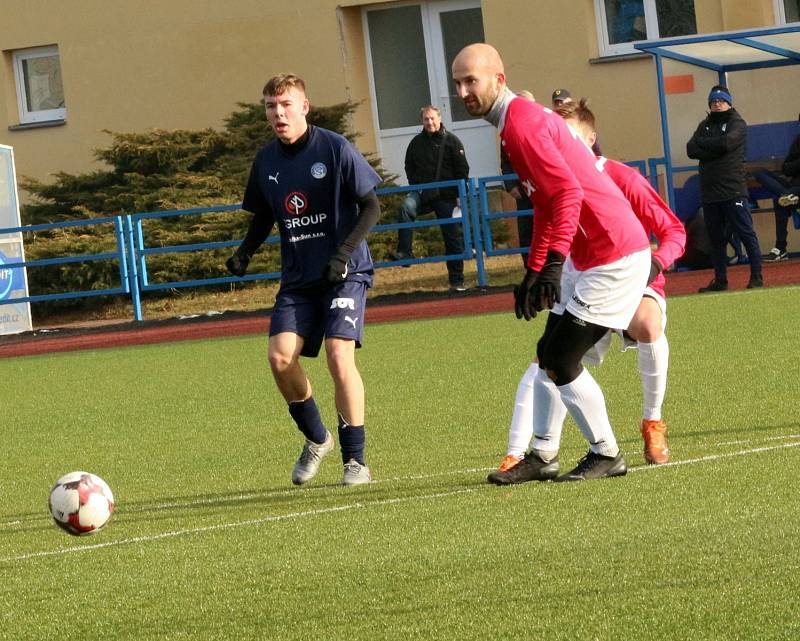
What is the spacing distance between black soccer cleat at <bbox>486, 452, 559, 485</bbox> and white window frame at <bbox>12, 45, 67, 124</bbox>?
2132 centimetres

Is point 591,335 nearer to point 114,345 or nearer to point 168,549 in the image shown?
point 168,549

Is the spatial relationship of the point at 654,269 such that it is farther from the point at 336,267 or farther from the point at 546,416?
the point at 336,267

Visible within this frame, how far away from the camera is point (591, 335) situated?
678 cm

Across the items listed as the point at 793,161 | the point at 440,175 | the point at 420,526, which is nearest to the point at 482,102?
the point at 420,526

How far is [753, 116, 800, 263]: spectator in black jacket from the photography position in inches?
759

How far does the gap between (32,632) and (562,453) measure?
364 centimetres

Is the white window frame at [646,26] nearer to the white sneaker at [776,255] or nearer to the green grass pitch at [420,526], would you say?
the white sneaker at [776,255]

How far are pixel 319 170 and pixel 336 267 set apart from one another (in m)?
0.57

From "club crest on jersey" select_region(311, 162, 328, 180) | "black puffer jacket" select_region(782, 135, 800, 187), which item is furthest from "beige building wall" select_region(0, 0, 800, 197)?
"club crest on jersey" select_region(311, 162, 328, 180)

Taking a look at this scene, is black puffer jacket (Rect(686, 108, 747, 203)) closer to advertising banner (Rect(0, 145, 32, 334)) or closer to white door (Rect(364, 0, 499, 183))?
white door (Rect(364, 0, 499, 183))

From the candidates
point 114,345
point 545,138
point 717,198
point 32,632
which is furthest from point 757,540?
point 114,345

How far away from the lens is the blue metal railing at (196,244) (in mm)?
20266

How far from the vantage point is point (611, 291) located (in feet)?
22.3

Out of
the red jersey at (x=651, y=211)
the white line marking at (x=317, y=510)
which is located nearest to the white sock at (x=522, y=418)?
the white line marking at (x=317, y=510)
